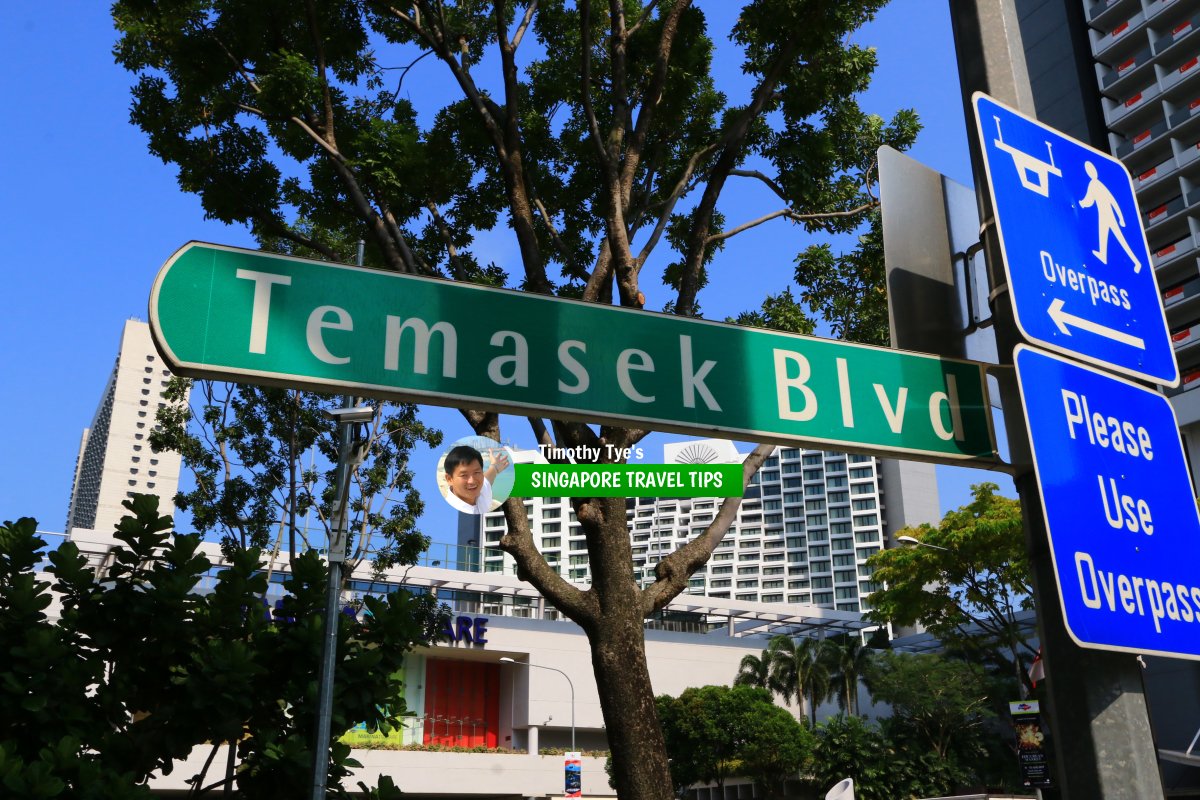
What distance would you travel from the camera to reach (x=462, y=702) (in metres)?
52.2

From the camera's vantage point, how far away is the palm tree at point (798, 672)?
5597 cm

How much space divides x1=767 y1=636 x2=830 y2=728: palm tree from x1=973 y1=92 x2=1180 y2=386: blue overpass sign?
56.1 m

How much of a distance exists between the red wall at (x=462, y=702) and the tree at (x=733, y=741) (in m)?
12.2

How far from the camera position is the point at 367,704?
5.38m

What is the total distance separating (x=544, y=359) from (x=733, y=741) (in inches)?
1704

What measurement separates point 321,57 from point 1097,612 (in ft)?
28.1

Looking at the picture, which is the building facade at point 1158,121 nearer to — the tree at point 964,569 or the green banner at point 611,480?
the tree at point 964,569

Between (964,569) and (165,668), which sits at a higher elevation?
(964,569)

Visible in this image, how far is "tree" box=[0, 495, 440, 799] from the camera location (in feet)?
14.8

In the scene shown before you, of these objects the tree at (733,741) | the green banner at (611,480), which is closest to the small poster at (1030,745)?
the green banner at (611,480)

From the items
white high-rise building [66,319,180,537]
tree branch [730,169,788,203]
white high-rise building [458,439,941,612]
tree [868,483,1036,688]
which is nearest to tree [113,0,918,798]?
tree branch [730,169,788,203]

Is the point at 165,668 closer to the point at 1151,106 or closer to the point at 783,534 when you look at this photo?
the point at 1151,106

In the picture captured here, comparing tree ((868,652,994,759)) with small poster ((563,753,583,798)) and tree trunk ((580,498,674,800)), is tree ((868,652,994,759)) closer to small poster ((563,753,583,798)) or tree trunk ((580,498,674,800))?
small poster ((563,753,583,798))

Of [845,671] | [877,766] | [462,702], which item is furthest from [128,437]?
[877,766]
